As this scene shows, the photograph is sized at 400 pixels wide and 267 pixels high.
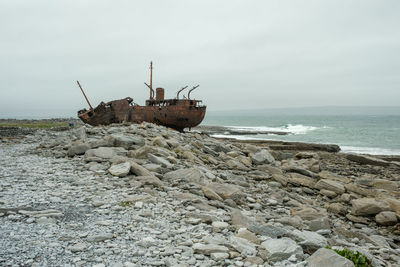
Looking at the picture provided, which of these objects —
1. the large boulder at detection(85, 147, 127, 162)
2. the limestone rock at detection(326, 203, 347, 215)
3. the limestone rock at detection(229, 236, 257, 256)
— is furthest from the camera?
the limestone rock at detection(326, 203, 347, 215)

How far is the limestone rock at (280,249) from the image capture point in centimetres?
375

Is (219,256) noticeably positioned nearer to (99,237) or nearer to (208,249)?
(208,249)

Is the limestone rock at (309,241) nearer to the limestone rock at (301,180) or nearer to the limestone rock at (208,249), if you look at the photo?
the limestone rock at (208,249)

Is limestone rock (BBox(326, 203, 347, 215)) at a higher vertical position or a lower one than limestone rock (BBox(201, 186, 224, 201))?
lower

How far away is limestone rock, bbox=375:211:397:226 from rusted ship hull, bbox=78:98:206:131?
18.5 metres

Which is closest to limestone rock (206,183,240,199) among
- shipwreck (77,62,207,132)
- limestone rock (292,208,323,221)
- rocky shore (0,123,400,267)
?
rocky shore (0,123,400,267)

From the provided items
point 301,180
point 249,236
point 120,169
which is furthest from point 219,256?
point 301,180

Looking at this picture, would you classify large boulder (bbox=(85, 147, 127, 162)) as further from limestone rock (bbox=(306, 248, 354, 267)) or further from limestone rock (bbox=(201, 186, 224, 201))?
limestone rock (bbox=(306, 248, 354, 267))

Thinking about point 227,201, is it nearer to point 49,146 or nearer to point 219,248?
point 219,248

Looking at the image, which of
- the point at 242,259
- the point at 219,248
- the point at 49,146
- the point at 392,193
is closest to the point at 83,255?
the point at 219,248

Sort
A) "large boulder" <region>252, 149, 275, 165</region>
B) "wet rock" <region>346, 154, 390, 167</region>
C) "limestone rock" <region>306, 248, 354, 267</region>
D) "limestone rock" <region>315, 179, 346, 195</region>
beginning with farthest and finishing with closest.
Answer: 1. "wet rock" <region>346, 154, 390, 167</region>
2. "large boulder" <region>252, 149, 275, 165</region>
3. "limestone rock" <region>315, 179, 346, 195</region>
4. "limestone rock" <region>306, 248, 354, 267</region>

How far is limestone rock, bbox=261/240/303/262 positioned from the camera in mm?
3752

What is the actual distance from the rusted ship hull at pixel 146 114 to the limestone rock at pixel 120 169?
690 inches

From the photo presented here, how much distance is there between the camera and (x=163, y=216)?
5059 millimetres
